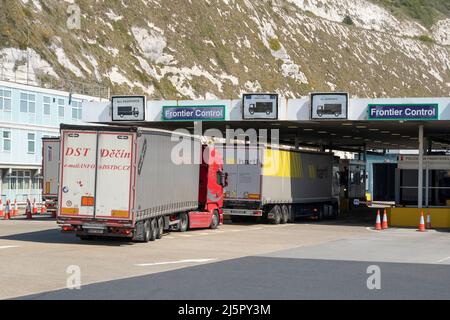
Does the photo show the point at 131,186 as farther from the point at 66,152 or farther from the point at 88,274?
the point at 88,274

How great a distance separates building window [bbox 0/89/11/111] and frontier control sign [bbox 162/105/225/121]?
16522mm

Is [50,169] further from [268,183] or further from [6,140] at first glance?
[6,140]

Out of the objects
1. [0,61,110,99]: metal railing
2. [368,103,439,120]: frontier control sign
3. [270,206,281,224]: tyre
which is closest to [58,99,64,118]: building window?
[0,61,110,99]: metal railing

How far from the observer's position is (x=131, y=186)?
2302 centimetres

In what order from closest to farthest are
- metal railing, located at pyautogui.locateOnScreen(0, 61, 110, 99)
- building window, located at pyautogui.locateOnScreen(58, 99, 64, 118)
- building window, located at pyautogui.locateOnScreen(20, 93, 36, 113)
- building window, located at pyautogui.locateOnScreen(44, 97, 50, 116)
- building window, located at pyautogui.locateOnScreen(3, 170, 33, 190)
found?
building window, located at pyautogui.locateOnScreen(3, 170, 33, 190) < building window, located at pyautogui.locateOnScreen(20, 93, 36, 113) < building window, located at pyautogui.locateOnScreen(44, 97, 50, 116) < building window, located at pyautogui.locateOnScreen(58, 99, 64, 118) < metal railing, located at pyautogui.locateOnScreen(0, 61, 110, 99)

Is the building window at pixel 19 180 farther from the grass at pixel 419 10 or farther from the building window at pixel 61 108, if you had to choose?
the grass at pixel 419 10

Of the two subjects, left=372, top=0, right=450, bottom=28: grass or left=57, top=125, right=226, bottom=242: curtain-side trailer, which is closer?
left=57, top=125, right=226, bottom=242: curtain-side trailer

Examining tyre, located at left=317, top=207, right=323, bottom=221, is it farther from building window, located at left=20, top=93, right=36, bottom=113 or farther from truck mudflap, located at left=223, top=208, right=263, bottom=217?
building window, located at left=20, top=93, right=36, bottom=113

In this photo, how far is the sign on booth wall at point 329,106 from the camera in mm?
34656

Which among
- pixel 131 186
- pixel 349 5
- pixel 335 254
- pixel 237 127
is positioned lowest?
pixel 335 254

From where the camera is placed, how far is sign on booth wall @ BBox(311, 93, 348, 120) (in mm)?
34656

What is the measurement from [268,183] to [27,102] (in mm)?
22747
